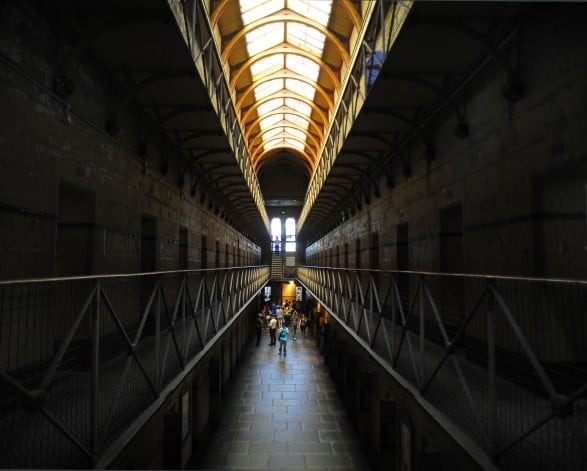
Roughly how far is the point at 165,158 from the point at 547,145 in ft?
17.8

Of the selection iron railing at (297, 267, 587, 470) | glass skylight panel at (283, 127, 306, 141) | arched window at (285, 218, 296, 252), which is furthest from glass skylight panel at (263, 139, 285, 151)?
iron railing at (297, 267, 587, 470)

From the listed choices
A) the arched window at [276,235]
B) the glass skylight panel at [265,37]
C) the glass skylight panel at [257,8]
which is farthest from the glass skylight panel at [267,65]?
the arched window at [276,235]

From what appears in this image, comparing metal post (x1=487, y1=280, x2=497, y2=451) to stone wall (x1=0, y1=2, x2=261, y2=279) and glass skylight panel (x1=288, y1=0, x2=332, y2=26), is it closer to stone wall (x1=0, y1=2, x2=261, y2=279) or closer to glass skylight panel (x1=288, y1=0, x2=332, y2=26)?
stone wall (x1=0, y1=2, x2=261, y2=279)

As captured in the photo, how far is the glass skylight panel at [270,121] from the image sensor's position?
17.2 m

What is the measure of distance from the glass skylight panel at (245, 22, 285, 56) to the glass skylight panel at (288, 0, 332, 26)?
0.93 m

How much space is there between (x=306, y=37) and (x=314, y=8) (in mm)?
1362

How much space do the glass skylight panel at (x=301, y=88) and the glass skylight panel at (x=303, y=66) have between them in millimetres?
558

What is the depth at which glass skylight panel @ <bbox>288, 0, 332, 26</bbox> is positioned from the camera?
9.66 meters

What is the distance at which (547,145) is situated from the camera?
3127mm

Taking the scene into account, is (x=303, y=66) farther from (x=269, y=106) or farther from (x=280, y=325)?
(x=280, y=325)

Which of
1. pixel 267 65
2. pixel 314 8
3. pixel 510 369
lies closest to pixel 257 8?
pixel 314 8

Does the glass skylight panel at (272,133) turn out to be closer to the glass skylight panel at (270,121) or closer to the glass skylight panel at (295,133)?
the glass skylight panel at (295,133)

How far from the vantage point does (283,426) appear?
7.70m

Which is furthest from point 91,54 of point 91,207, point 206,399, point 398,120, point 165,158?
point 206,399
